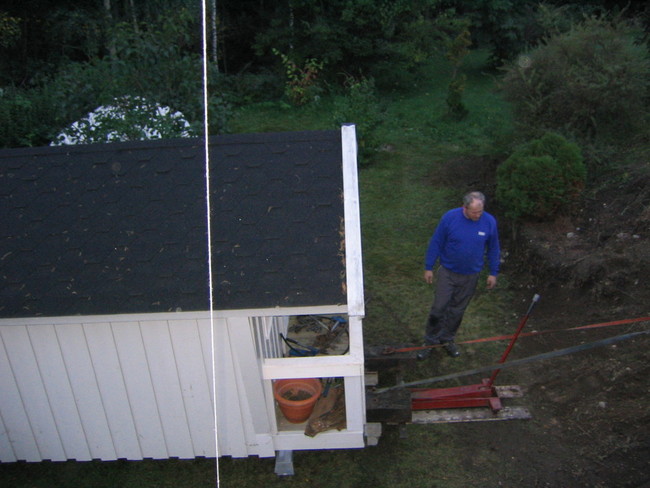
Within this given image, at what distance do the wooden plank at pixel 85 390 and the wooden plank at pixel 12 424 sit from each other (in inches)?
17.9

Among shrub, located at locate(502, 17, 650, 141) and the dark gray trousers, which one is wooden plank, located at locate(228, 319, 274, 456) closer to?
the dark gray trousers

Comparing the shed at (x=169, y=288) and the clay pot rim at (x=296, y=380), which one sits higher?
the shed at (x=169, y=288)

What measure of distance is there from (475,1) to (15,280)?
18.5 m

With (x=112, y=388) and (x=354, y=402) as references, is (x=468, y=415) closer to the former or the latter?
(x=354, y=402)

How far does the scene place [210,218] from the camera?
12.8ft

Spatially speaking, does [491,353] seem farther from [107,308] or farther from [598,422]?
[107,308]

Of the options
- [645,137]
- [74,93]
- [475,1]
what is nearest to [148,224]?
[74,93]

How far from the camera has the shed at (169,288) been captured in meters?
3.64

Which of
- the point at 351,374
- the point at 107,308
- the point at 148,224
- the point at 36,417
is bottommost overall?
the point at 36,417

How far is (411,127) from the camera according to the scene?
14344 mm

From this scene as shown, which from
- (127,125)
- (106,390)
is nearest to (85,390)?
(106,390)

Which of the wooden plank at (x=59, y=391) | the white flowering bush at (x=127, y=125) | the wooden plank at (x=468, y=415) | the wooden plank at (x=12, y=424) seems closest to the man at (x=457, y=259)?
the wooden plank at (x=468, y=415)

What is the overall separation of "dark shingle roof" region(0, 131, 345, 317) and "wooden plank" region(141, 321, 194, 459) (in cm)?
53

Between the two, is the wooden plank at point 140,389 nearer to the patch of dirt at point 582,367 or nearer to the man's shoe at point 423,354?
the patch of dirt at point 582,367
